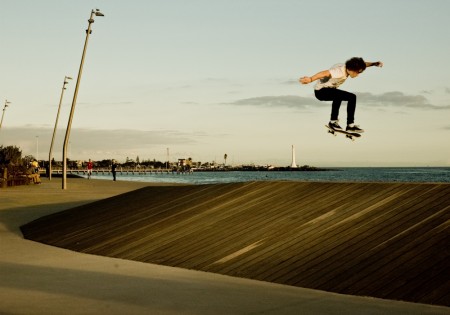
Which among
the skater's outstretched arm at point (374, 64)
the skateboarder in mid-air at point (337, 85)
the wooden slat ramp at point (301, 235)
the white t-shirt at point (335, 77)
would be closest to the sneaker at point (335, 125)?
the skateboarder in mid-air at point (337, 85)

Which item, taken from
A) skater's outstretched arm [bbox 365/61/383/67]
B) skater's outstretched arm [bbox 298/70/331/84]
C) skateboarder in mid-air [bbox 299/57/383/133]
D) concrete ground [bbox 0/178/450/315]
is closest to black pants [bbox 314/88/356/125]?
skateboarder in mid-air [bbox 299/57/383/133]

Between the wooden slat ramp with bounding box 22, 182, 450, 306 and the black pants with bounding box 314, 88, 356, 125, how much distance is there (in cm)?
133

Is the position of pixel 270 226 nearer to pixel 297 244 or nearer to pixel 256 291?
pixel 297 244

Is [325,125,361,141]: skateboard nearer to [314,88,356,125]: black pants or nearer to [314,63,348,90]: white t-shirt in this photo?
[314,88,356,125]: black pants

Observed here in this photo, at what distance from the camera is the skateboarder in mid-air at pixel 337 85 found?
32.3 ft

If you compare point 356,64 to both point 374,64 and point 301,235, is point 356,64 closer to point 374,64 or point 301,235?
point 374,64

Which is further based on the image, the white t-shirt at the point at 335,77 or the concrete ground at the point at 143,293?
the white t-shirt at the point at 335,77

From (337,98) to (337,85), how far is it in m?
0.39

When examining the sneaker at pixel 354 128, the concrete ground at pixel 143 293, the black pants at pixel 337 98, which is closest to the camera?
the concrete ground at pixel 143 293

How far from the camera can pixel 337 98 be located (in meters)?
10.6

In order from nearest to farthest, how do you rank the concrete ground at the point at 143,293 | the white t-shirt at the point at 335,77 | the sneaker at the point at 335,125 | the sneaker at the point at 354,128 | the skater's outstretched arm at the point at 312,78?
1. the concrete ground at the point at 143,293
2. the skater's outstretched arm at the point at 312,78
3. the white t-shirt at the point at 335,77
4. the sneaker at the point at 354,128
5. the sneaker at the point at 335,125

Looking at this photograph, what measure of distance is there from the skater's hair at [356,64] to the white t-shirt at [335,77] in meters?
0.13

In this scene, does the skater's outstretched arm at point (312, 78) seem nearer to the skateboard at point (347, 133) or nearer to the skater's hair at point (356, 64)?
the skater's hair at point (356, 64)

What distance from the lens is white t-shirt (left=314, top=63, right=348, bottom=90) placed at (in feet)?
32.8
